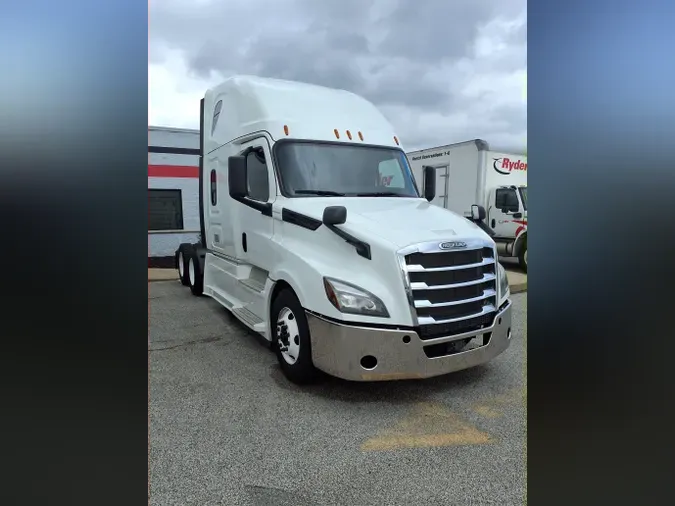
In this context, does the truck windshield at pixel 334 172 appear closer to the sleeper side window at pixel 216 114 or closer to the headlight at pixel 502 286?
the headlight at pixel 502 286

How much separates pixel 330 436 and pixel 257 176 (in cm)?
284

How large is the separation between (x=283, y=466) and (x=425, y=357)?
1.33 m

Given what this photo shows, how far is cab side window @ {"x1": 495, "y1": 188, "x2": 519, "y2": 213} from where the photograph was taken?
1077 cm

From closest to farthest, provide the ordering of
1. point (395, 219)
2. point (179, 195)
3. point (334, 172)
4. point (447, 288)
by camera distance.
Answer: point (447, 288), point (395, 219), point (334, 172), point (179, 195)

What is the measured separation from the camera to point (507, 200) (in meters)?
11.0

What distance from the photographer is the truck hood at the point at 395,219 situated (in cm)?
340

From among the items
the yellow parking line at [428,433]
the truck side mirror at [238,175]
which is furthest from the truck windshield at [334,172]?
the yellow parking line at [428,433]

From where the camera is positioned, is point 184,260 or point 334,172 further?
point 184,260

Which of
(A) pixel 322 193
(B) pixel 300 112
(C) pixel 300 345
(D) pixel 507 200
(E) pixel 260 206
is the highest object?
(B) pixel 300 112

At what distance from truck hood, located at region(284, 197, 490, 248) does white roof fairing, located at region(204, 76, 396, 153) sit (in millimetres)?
824

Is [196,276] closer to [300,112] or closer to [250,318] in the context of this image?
[250,318]

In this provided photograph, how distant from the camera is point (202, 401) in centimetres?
315

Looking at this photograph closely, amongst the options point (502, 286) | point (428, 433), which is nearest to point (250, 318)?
point (428, 433)
